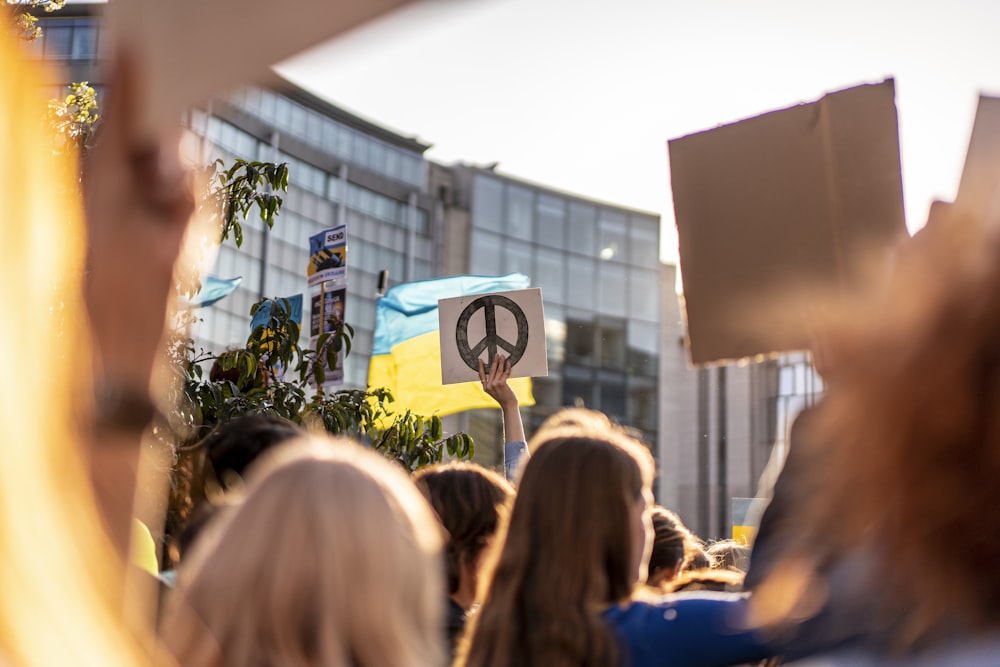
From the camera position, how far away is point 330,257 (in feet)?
28.4

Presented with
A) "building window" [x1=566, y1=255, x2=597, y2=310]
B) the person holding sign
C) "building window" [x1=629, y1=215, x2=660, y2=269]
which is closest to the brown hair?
the person holding sign

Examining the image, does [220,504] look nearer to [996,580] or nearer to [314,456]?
[314,456]

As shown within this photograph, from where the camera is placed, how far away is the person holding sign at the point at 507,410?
146 inches

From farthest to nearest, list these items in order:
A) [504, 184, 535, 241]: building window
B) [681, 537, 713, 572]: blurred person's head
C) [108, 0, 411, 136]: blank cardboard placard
→ 1. [504, 184, 535, 241]: building window
2. [681, 537, 713, 572]: blurred person's head
3. [108, 0, 411, 136]: blank cardboard placard

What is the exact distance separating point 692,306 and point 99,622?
188 cm

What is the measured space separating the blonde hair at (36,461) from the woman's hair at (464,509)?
2410mm

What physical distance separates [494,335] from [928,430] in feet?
12.9

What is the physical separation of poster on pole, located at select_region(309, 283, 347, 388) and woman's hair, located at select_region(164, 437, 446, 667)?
19.0 feet

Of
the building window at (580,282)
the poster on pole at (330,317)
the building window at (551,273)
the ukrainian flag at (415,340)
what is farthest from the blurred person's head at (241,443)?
the building window at (580,282)

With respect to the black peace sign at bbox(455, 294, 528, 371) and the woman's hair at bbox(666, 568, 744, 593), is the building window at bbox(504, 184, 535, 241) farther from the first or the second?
the woman's hair at bbox(666, 568, 744, 593)

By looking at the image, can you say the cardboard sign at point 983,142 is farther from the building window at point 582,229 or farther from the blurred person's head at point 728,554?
the building window at point 582,229

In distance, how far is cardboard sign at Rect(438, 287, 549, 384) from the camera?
4.84 meters

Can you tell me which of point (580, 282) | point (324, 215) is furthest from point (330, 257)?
point (580, 282)

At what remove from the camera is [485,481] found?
296 centimetres
